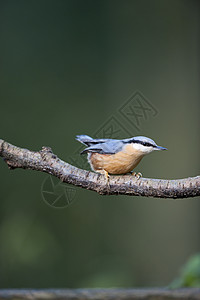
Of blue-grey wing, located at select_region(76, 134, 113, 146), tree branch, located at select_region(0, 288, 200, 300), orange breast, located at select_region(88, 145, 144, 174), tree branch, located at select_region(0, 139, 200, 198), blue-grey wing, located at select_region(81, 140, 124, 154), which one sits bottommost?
tree branch, located at select_region(0, 288, 200, 300)

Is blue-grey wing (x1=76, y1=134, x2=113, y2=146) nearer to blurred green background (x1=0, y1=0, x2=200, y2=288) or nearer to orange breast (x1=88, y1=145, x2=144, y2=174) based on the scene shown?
orange breast (x1=88, y1=145, x2=144, y2=174)

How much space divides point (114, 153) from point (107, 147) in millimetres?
21

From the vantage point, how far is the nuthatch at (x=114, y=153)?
779 mm

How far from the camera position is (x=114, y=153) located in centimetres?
85

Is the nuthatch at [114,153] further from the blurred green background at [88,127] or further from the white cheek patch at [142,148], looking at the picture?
the blurred green background at [88,127]

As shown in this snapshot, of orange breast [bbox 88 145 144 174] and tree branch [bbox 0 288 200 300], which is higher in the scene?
orange breast [bbox 88 145 144 174]

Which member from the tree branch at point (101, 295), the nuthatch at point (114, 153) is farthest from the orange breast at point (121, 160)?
the tree branch at point (101, 295)

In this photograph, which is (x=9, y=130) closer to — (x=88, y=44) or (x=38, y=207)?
(x=38, y=207)

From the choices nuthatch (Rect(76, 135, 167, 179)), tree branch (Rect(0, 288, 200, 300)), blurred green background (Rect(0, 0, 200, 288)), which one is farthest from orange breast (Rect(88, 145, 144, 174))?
blurred green background (Rect(0, 0, 200, 288))

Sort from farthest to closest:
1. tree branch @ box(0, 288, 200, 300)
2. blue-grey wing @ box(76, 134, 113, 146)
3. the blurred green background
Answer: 1. the blurred green background
2. blue-grey wing @ box(76, 134, 113, 146)
3. tree branch @ box(0, 288, 200, 300)

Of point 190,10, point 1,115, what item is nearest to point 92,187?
point 1,115

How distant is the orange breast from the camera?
0.79 meters

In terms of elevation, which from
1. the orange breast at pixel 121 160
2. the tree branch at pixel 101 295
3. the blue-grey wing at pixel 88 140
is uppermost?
the blue-grey wing at pixel 88 140

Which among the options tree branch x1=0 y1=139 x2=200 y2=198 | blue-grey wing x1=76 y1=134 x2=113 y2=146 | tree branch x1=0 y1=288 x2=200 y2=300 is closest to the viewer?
tree branch x1=0 y1=288 x2=200 y2=300
